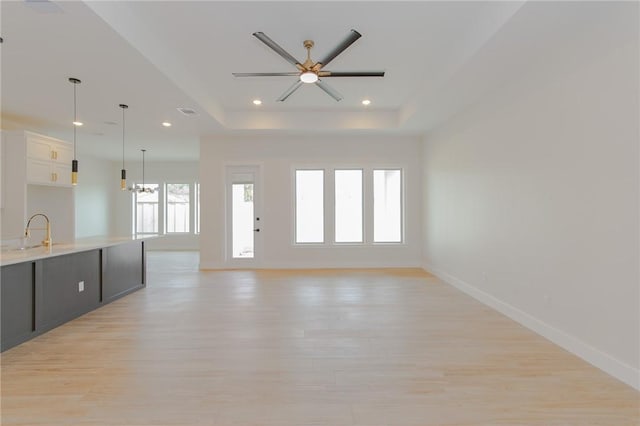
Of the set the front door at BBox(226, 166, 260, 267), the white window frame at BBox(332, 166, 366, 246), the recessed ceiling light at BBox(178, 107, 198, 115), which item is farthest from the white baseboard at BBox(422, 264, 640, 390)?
the recessed ceiling light at BBox(178, 107, 198, 115)

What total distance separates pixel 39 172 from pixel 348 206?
572cm

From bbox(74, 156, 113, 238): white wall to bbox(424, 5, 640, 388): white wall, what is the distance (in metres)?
10.4

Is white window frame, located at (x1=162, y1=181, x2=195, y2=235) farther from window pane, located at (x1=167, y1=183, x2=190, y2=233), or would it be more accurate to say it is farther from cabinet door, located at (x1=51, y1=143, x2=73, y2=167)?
cabinet door, located at (x1=51, y1=143, x2=73, y2=167)

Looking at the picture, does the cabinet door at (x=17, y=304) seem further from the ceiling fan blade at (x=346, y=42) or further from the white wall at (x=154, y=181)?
the white wall at (x=154, y=181)

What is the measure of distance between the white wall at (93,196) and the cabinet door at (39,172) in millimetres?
4082

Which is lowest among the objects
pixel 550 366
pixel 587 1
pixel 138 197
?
pixel 550 366

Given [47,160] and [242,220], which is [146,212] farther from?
[242,220]

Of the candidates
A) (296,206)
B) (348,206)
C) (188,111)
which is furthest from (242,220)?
(188,111)

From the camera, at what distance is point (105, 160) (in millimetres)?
9938

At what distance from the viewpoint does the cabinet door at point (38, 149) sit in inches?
191

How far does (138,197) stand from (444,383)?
1104 cm

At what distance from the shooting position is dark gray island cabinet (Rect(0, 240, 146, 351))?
9.34 ft

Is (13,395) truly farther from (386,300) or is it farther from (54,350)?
(386,300)

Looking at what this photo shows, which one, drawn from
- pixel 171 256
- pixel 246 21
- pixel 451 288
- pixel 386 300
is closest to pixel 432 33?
pixel 246 21
